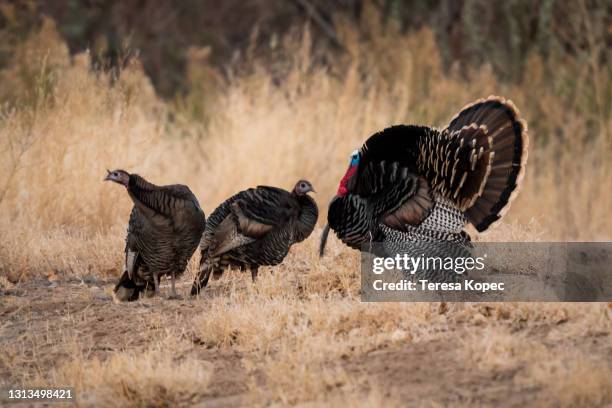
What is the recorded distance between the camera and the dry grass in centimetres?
473

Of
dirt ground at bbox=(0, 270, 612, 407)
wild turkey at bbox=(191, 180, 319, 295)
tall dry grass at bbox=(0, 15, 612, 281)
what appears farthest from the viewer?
tall dry grass at bbox=(0, 15, 612, 281)

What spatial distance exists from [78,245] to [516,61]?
790 cm

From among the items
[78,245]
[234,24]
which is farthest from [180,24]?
[78,245]

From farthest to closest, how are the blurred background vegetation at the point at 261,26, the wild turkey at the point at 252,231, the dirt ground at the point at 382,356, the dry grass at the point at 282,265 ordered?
the blurred background vegetation at the point at 261,26
the wild turkey at the point at 252,231
the dry grass at the point at 282,265
the dirt ground at the point at 382,356

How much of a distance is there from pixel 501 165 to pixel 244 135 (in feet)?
13.6

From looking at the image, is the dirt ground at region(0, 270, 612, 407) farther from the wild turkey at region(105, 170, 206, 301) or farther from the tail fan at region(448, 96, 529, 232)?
Result: the tail fan at region(448, 96, 529, 232)

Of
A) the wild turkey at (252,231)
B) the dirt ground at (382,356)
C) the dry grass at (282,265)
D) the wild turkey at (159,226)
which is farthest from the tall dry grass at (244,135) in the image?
the dirt ground at (382,356)

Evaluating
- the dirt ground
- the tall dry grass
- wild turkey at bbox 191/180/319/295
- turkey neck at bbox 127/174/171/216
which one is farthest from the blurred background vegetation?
the dirt ground

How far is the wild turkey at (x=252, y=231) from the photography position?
6.39 m

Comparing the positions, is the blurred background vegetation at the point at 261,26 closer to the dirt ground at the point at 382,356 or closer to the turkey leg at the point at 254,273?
the turkey leg at the point at 254,273

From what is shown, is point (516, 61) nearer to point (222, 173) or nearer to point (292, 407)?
point (222, 173)

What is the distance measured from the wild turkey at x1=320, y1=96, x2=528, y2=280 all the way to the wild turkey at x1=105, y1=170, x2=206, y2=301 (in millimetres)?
963

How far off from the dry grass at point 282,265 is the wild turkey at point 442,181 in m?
0.52

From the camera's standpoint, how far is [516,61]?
13.7 metres
